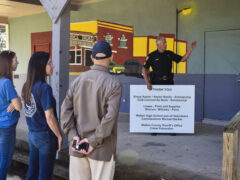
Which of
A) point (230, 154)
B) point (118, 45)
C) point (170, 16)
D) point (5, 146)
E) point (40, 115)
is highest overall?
point (170, 16)

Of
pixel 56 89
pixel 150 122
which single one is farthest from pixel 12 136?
pixel 150 122

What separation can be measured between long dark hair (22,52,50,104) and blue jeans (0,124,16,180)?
0.67m

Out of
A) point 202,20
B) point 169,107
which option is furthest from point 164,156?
point 202,20

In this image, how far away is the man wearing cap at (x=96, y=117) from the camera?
8.59ft

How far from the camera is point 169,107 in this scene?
6.18 metres

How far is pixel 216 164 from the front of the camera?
429 centimetres

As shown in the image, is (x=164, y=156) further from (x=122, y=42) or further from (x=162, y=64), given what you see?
(x=122, y=42)

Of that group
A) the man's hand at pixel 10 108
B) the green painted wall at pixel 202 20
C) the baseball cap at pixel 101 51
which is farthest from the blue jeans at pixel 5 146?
the green painted wall at pixel 202 20

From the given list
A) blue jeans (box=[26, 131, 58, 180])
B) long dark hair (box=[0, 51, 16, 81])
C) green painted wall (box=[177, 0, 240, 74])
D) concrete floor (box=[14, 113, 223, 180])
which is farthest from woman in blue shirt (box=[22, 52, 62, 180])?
green painted wall (box=[177, 0, 240, 74])

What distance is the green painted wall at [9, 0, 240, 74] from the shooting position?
7.12 m

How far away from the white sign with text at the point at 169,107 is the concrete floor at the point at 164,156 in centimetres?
19

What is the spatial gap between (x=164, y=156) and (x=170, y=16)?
175 inches

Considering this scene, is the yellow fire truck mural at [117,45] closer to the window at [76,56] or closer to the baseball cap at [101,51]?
the window at [76,56]

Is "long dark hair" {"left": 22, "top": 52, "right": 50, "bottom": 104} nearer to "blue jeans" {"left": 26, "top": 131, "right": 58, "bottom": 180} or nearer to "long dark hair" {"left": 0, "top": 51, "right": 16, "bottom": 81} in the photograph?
"blue jeans" {"left": 26, "top": 131, "right": 58, "bottom": 180}
